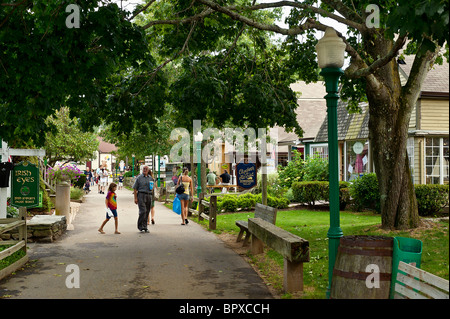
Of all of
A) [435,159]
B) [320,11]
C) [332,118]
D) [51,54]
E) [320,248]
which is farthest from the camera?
[435,159]

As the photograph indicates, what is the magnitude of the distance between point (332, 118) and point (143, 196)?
934 cm

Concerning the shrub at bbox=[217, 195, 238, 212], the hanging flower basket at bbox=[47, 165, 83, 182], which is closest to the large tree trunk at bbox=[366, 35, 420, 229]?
the shrub at bbox=[217, 195, 238, 212]

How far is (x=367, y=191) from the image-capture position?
736 inches

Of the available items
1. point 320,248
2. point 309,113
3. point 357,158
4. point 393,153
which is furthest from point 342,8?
point 309,113

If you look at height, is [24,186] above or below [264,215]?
above

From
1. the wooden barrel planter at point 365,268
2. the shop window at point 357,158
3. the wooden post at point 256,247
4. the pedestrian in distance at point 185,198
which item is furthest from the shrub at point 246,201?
the wooden barrel planter at point 365,268

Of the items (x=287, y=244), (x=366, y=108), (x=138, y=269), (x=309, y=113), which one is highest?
(x=309, y=113)

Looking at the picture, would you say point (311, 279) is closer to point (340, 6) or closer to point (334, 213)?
Answer: point (334, 213)

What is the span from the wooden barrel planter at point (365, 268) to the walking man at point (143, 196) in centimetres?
1003

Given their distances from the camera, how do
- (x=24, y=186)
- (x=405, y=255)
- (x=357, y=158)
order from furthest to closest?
(x=357, y=158), (x=24, y=186), (x=405, y=255)

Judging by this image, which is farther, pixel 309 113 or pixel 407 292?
pixel 309 113

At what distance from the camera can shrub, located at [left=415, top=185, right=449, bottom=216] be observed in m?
16.1

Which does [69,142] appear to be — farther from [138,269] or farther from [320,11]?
[138,269]

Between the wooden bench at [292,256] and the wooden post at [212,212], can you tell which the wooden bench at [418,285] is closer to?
the wooden bench at [292,256]
